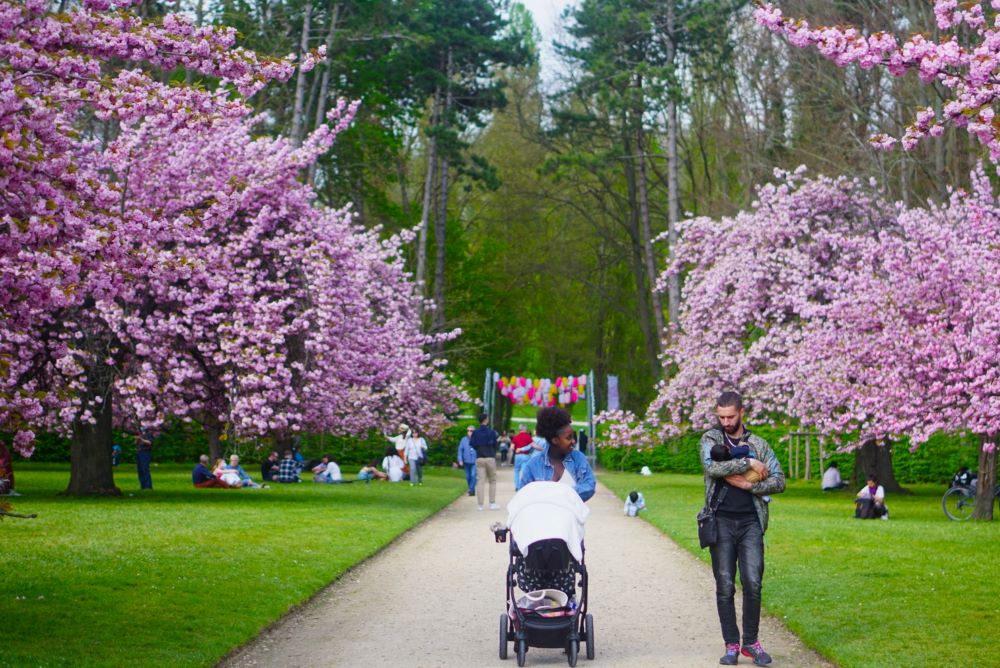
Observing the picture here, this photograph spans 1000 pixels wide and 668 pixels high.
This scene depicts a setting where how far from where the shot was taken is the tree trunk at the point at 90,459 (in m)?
25.5

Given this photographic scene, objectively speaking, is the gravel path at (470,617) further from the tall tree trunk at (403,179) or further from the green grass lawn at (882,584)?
the tall tree trunk at (403,179)

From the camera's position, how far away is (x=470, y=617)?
11.1 metres

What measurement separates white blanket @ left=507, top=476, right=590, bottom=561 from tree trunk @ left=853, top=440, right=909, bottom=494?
77.5 ft

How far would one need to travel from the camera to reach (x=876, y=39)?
8.51m

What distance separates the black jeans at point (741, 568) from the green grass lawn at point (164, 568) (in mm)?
3363

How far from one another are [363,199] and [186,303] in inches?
1086

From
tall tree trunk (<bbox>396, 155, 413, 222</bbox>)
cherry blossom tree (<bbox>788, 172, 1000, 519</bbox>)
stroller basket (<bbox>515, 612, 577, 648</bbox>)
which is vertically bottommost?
stroller basket (<bbox>515, 612, 577, 648</bbox>)

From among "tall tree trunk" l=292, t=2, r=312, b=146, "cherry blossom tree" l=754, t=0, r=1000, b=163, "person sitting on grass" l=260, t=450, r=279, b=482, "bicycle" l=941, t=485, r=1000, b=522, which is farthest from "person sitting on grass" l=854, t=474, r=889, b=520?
"tall tree trunk" l=292, t=2, r=312, b=146

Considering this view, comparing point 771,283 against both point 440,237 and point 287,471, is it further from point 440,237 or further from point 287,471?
point 440,237

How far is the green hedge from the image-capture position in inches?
1609

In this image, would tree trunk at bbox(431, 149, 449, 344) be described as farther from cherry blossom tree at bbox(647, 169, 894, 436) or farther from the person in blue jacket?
the person in blue jacket

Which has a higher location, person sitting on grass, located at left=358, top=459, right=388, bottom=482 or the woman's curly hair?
the woman's curly hair

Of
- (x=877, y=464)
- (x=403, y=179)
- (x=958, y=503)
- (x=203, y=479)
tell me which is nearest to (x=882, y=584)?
(x=958, y=503)

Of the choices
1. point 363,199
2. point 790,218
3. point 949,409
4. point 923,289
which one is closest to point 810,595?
point 949,409
